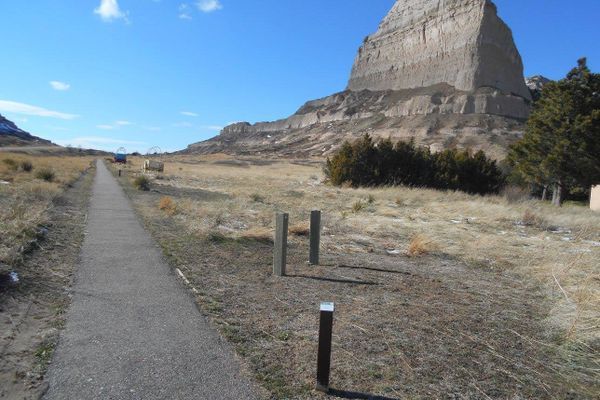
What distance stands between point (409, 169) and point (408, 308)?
3198cm

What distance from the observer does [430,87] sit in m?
141

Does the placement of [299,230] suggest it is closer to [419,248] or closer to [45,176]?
[419,248]

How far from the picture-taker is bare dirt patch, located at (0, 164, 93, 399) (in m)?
3.89

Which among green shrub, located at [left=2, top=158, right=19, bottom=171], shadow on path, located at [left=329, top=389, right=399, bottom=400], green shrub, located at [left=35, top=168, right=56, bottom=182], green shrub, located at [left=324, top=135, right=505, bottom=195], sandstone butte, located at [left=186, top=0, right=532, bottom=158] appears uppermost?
sandstone butte, located at [left=186, top=0, right=532, bottom=158]

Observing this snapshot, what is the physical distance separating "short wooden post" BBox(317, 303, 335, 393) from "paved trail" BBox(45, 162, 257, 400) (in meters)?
0.57

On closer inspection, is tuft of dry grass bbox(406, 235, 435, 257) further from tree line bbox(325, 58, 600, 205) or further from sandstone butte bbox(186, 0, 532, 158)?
sandstone butte bbox(186, 0, 532, 158)

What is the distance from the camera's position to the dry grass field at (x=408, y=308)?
4238 millimetres

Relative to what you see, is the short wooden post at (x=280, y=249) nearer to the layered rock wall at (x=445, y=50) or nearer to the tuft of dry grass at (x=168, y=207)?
the tuft of dry grass at (x=168, y=207)

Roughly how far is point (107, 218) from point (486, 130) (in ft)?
333

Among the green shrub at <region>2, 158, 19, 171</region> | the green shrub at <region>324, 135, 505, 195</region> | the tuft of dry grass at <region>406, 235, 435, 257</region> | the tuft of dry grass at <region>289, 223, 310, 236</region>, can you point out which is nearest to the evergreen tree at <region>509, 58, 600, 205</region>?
the green shrub at <region>324, 135, 505, 195</region>

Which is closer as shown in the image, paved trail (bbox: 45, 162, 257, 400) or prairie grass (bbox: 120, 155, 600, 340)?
paved trail (bbox: 45, 162, 257, 400)

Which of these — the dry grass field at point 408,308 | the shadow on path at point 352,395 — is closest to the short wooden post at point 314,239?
the dry grass field at point 408,308

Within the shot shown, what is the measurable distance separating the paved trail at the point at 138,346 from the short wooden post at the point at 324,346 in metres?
0.57

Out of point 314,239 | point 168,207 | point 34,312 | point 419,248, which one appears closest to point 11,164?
point 168,207
